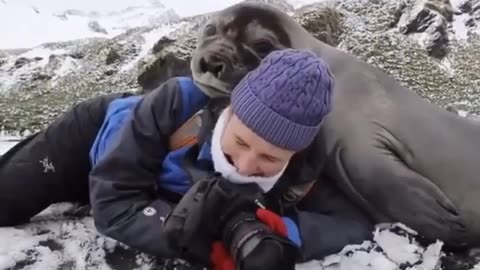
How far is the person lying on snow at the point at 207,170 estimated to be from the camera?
2588 millimetres

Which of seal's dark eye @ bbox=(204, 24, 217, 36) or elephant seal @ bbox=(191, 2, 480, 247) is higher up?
seal's dark eye @ bbox=(204, 24, 217, 36)

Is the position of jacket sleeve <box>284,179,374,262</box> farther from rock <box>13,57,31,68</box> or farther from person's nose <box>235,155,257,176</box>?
rock <box>13,57,31,68</box>

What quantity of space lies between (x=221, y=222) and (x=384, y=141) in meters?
1.28

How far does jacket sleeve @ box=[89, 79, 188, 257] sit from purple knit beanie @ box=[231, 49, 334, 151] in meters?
0.42

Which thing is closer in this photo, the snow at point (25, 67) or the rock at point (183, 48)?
the rock at point (183, 48)

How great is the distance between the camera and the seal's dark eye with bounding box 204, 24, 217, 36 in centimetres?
349

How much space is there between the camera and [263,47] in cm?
341

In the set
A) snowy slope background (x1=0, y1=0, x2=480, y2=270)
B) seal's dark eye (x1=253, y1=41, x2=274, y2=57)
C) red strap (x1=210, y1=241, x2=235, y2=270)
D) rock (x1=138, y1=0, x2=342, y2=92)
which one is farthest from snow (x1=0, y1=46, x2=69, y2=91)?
red strap (x1=210, y1=241, x2=235, y2=270)

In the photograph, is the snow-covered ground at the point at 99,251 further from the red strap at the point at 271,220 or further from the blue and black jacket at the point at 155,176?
the red strap at the point at 271,220

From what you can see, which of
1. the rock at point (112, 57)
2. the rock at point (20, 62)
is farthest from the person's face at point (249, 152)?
the rock at point (20, 62)

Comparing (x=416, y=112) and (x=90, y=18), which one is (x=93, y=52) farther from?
(x=90, y=18)

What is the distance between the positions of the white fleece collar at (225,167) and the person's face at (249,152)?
0.06 ft

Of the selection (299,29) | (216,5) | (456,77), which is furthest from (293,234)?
(216,5)

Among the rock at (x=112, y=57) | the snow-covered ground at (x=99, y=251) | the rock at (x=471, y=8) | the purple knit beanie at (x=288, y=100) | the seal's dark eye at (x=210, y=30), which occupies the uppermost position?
the purple knit beanie at (x=288, y=100)
